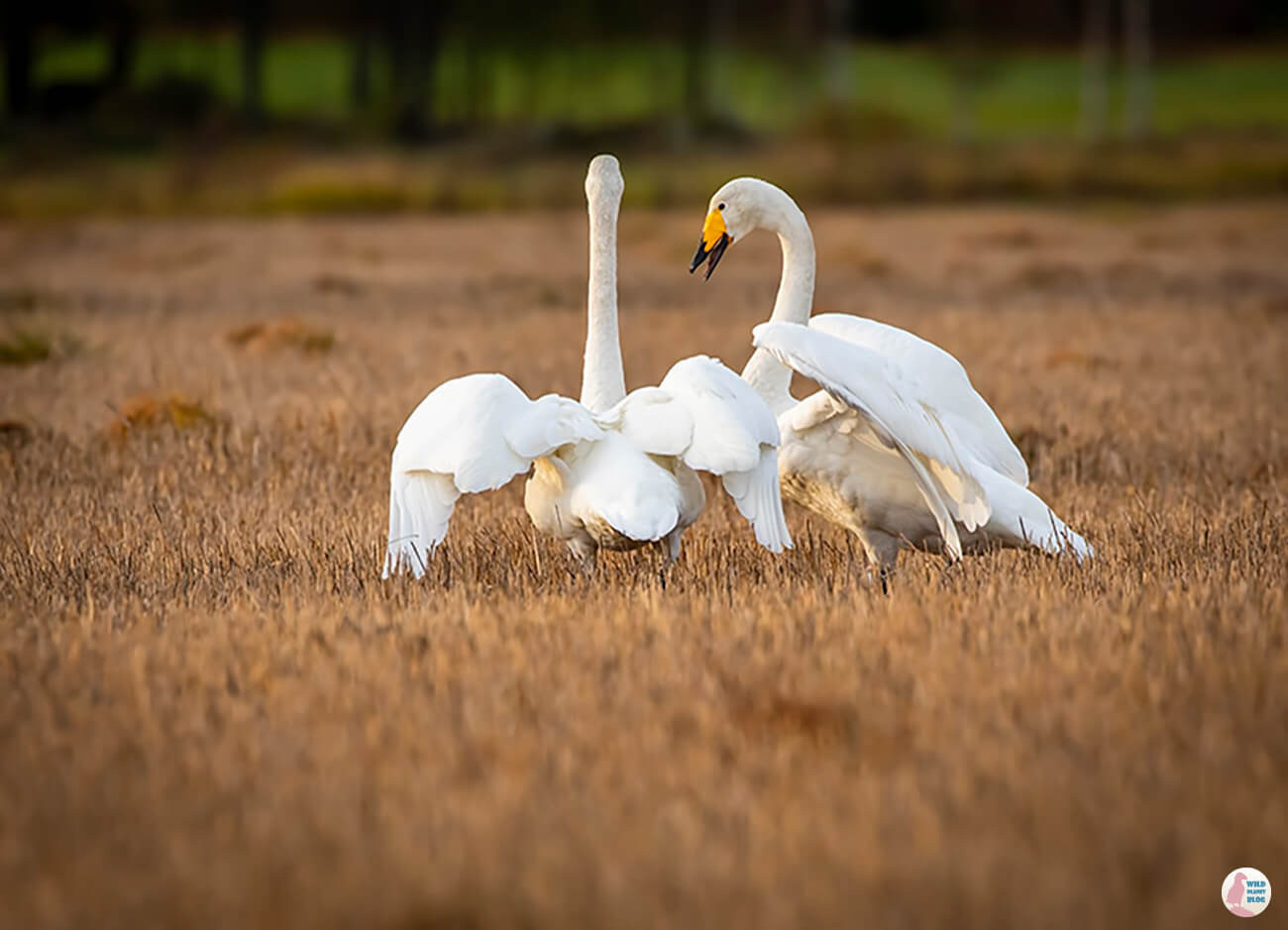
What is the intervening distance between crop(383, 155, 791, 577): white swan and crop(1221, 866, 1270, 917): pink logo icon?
2.30 m

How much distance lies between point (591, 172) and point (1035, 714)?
133 inches

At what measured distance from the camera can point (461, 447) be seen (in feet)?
16.2

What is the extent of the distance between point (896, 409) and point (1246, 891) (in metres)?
2.58

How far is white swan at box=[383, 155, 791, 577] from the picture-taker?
16.1 feet

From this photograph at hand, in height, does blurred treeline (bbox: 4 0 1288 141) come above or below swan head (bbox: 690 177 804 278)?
below

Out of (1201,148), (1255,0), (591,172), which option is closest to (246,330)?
Result: (591,172)

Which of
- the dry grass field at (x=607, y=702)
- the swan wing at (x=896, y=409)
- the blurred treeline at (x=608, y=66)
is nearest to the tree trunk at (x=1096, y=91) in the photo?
the blurred treeline at (x=608, y=66)

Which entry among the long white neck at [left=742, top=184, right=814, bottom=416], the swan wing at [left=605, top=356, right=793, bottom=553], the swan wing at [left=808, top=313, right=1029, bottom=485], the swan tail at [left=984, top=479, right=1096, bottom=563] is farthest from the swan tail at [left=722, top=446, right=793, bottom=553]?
the long white neck at [left=742, top=184, right=814, bottom=416]

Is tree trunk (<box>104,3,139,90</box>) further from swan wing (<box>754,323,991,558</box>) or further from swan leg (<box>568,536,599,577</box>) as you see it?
swan wing (<box>754,323,991,558</box>)

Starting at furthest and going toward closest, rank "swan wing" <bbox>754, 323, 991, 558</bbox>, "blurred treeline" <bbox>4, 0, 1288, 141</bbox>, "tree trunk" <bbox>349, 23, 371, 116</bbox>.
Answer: "tree trunk" <bbox>349, 23, 371, 116</bbox> → "blurred treeline" <bbox>4, 0, 1288, 141</bbox> → "swan wing" <bbox>754, 323, 991, 558</bbox>

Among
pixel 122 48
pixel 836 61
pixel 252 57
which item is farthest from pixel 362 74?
pixel 836 61

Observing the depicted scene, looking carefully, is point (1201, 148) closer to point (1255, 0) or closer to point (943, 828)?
point (1255, 0)

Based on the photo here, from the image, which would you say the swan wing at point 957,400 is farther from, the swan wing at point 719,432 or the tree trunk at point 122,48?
the tree trunk at point 122,48

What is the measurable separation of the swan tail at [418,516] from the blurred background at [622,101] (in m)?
24.7
